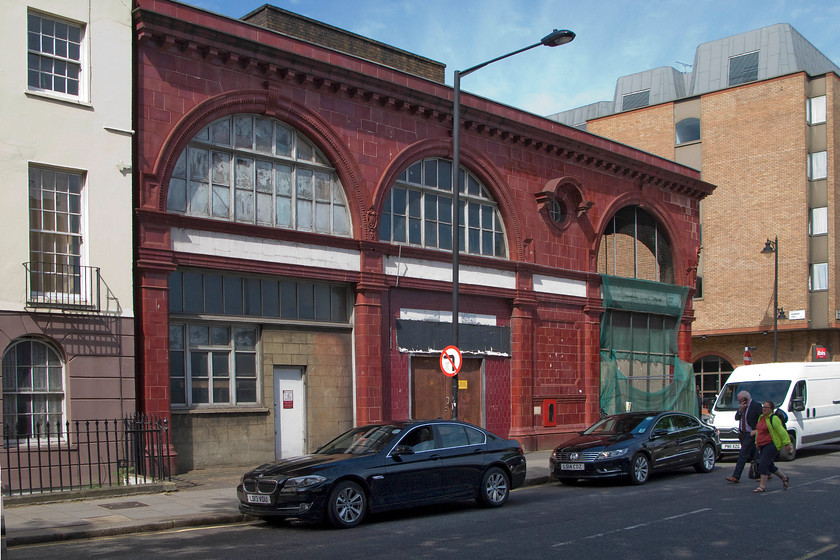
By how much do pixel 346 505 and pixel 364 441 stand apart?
1.42 meters

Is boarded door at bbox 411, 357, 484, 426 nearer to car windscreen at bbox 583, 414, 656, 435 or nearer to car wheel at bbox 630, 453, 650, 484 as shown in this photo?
car windscreen at bbox 583, 414, 656, 435

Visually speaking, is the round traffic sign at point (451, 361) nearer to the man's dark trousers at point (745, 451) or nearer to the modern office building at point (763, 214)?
the man's dark trousers at point (745, 451)

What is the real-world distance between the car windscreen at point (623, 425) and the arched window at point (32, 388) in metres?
10.3

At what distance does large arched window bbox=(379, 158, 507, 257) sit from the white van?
7085mm

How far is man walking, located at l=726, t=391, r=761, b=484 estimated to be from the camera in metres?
15.9

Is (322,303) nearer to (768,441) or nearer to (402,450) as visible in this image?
(402,450)

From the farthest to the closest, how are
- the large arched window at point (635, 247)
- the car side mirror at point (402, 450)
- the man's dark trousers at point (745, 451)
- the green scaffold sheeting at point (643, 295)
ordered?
the large arched window at point (635, 247)
the green scaffold sheeting at point (643, 295)
the man's dark trousers at point (745, 451)
the car side mirror at point (402, 450)

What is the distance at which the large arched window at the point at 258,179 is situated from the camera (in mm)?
17781

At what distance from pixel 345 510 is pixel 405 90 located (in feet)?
39.7

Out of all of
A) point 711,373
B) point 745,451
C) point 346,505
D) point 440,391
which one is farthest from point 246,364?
point 711,373

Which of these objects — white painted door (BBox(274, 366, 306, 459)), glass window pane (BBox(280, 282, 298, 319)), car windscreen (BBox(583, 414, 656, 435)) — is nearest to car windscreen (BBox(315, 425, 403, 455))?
white painted door (BBox(274, 366, 306, 459))

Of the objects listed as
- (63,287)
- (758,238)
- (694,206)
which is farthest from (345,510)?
(758,238)

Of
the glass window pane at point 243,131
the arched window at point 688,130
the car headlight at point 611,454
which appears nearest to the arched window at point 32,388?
the glass window pane at point 243,131

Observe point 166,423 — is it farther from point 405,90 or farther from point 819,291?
point 819,291
